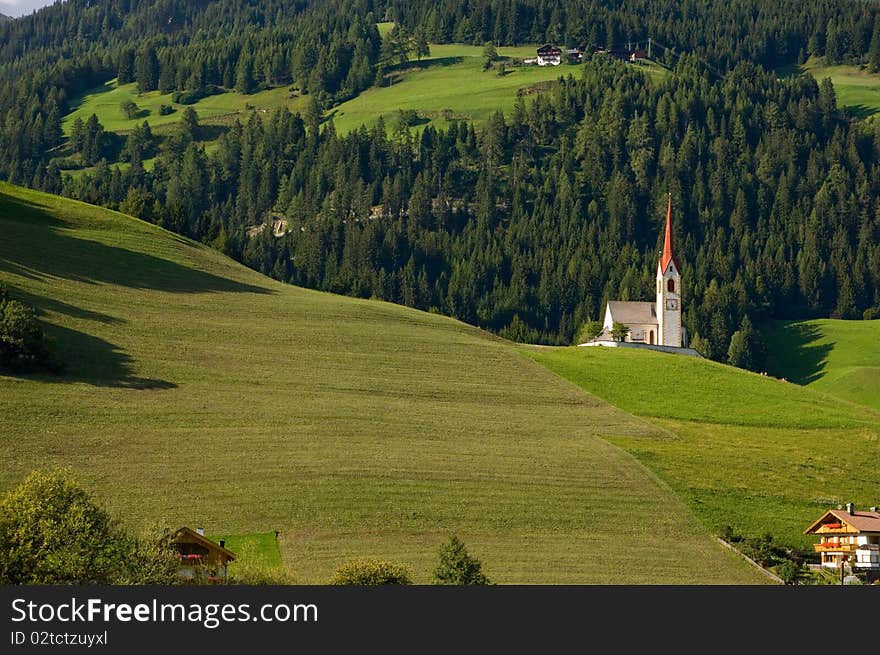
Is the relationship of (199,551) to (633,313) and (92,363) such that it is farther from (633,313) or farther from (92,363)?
(633,313)

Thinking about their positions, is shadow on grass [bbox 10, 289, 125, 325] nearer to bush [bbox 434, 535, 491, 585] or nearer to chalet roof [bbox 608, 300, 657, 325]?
bush [bbox 434, 535, 491, 585]

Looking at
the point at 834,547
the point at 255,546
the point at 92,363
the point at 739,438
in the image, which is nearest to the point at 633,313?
the point at 739,438

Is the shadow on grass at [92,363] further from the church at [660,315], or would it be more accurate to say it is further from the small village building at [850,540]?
the church at [660,315]

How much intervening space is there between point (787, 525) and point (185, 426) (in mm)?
34895

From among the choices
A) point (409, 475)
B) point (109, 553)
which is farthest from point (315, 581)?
point (409, 475)

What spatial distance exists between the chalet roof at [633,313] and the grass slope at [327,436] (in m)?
42.9

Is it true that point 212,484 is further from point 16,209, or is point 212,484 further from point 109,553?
point 16,209

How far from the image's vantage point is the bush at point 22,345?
9362 centimetres

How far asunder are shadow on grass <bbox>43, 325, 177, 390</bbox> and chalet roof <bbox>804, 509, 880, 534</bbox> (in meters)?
39.8

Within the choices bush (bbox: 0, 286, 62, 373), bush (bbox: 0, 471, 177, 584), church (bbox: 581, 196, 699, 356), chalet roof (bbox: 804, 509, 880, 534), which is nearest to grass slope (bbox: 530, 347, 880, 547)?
chalet roof (bbox: 804, 509, 880, 534)

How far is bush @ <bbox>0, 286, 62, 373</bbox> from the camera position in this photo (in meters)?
93.6

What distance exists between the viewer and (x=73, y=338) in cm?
10181

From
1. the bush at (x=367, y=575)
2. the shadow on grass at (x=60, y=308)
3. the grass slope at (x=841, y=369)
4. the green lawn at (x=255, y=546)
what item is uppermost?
the shadow on grass at (x=60, y=308)

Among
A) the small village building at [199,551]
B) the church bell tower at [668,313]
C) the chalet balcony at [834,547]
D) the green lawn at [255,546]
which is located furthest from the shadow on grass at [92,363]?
the church bell tower at [668,313]
